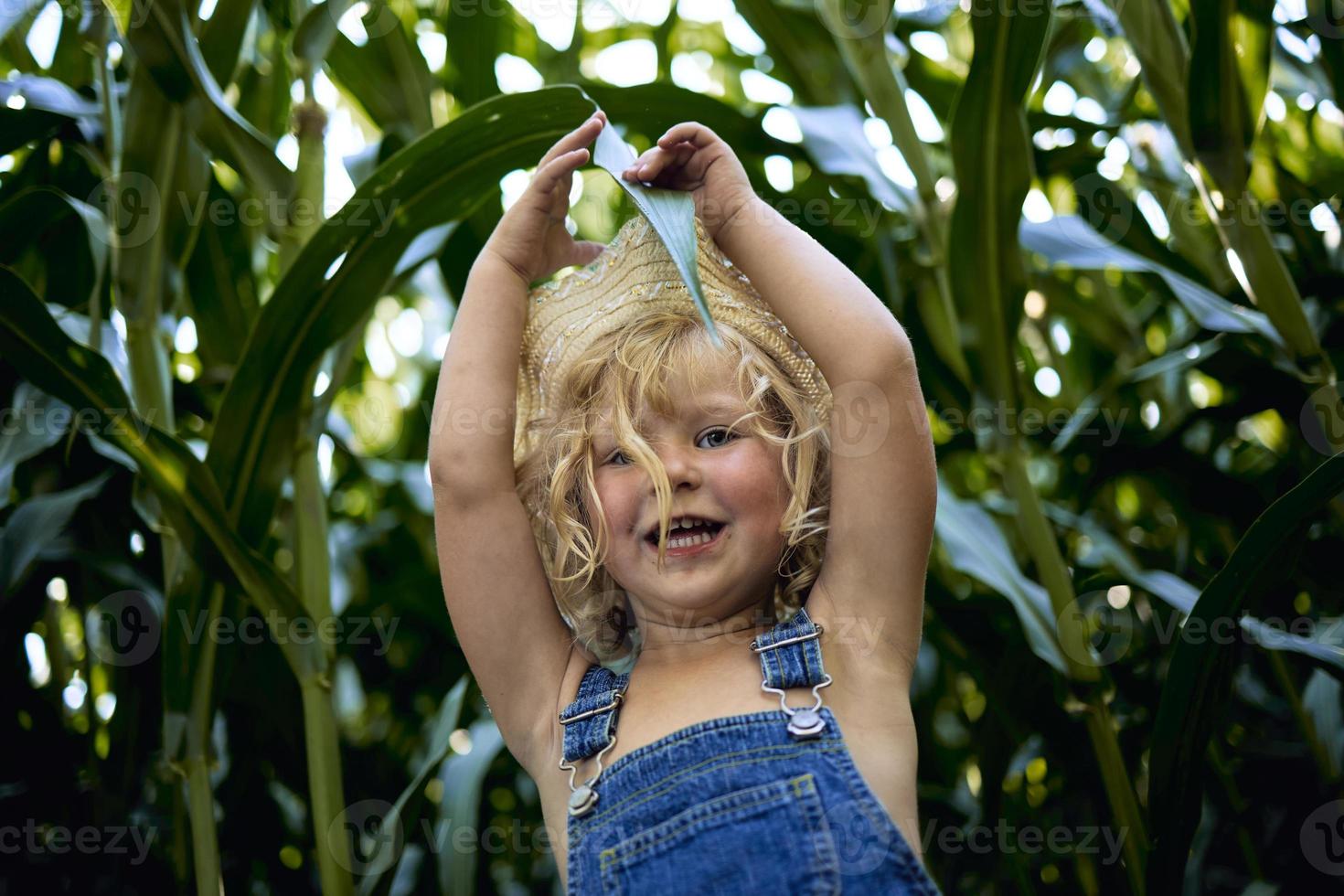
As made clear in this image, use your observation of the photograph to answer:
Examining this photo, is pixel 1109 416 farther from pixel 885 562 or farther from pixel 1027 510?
pixel 885 562

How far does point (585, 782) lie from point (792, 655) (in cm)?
19

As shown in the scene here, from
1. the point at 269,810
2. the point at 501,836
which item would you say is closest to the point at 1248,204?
the point at 501,836

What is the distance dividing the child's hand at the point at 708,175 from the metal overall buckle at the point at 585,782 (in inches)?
15.8

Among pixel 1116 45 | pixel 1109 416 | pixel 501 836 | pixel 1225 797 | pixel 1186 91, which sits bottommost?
pixel 1225 797

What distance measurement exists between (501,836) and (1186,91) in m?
1.21

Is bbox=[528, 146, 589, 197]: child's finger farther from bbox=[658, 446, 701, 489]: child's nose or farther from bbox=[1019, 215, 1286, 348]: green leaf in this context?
bbox=[1019, 215, 1286, 348]: green leaf

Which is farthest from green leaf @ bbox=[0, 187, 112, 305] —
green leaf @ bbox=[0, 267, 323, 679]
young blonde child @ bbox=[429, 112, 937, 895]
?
young blonde child @ bbox=[429, 112, 937, 895]

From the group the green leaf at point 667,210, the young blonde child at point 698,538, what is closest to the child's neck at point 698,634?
the young blonde child at point 698,538

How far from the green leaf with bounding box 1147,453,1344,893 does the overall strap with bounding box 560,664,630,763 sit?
46cm

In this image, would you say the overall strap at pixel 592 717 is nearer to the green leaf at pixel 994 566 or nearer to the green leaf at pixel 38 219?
the green leaf at pixel 994 566

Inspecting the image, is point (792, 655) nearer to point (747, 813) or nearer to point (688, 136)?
point (747, 813)

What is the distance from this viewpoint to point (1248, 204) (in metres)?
0.99

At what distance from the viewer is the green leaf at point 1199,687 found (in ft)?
2.65

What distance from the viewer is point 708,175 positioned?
0.88 metres
